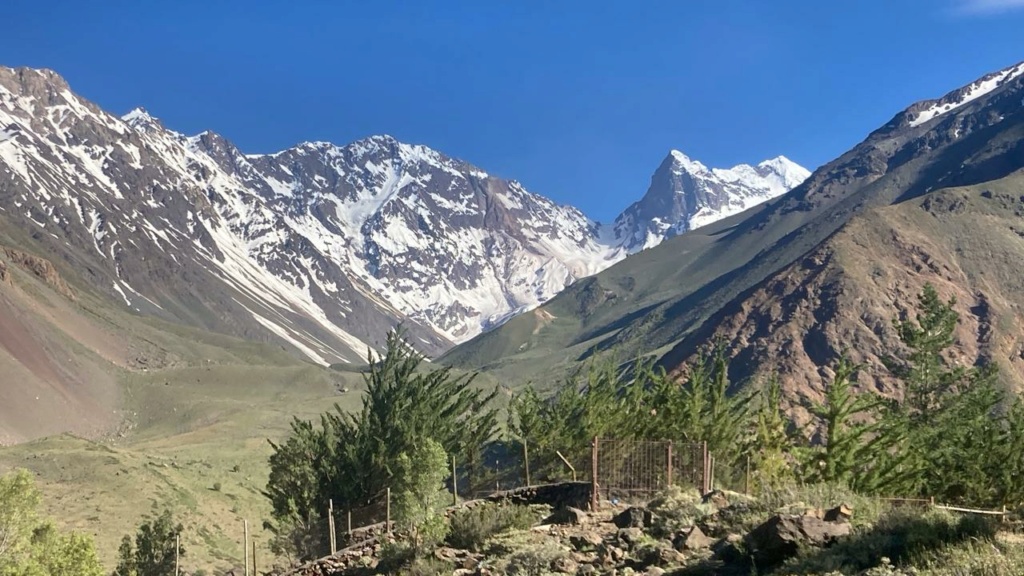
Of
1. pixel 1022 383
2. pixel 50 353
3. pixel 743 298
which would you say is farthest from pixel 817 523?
pixel 50 353

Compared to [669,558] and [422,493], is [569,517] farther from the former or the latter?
[669,558]

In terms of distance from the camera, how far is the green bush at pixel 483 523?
65.4 feet

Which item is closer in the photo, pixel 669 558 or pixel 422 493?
pixel 669 558

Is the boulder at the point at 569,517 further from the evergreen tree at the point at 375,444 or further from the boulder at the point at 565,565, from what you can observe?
the evergreen tree at the point at 375,444

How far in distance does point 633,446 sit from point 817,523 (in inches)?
471

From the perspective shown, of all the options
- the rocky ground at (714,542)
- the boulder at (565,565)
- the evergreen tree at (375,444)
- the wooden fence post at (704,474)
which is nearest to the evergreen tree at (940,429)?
the wooden fence post at (704,474)

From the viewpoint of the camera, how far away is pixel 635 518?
1825cm

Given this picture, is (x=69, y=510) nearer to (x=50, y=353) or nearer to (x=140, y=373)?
(x=50, y=353)

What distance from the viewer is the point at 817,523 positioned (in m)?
13.6

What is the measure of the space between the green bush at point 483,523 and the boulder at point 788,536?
748cm

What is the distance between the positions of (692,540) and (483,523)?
622 cm

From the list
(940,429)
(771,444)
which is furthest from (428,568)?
(940,429)

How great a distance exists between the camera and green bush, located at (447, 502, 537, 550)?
1994 centimetres

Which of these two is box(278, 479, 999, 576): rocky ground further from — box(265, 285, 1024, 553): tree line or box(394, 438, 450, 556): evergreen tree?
box(265, 285, 1024, 553): tree line
